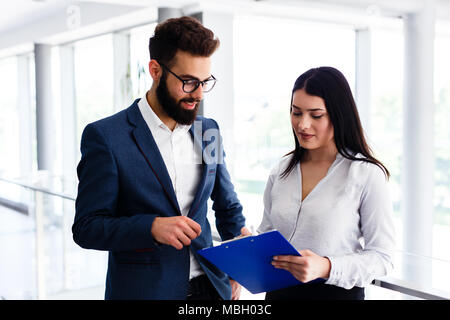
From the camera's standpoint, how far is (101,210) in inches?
53.5

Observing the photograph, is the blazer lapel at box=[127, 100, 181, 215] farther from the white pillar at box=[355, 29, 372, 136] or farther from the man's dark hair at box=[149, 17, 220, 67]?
the white pillar at box=[355, 29, 372, 136]

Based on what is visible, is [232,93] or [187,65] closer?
[187,65]

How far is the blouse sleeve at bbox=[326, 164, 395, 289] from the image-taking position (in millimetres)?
1365

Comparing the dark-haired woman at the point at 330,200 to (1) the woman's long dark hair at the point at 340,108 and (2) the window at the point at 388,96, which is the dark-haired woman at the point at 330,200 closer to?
(1) the woman's long dark hair at the point at 340,108

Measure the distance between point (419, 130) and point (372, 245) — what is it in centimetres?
348

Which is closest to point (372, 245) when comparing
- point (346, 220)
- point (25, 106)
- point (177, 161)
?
point (346, 220)

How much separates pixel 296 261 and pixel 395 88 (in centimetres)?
564

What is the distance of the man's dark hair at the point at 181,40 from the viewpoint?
146cm

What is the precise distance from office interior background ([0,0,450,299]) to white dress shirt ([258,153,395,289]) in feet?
1.20

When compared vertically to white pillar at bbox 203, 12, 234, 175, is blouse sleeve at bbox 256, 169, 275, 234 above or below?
below

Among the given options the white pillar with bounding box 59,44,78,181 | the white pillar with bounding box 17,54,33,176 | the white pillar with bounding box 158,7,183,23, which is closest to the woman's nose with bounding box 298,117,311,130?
the white pillar with bounding box 158,7,183,23

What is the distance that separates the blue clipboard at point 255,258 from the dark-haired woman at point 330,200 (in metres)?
0.04

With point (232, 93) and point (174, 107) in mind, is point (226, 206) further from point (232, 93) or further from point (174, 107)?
point (232, 93)

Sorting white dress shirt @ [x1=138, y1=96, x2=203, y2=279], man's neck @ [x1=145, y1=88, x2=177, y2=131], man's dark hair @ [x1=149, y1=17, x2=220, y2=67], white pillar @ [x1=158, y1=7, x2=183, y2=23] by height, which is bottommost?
white dress shirt @ [x1=138, y1=96, x2=203, y2=279]
